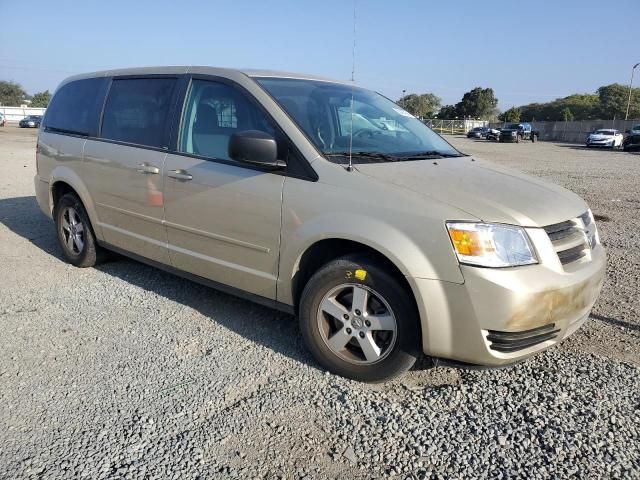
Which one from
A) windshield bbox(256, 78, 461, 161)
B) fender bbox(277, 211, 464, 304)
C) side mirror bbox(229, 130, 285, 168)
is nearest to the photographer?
fender bbox(277, 211, 464, 304)

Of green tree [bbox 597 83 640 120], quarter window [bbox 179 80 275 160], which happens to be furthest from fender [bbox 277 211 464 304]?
green tree [bbox 597 83 640 120]

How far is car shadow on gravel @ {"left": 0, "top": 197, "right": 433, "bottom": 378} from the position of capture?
11.7ft

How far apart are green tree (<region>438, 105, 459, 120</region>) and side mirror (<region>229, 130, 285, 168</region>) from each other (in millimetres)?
96391

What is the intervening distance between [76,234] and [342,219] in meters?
3.36

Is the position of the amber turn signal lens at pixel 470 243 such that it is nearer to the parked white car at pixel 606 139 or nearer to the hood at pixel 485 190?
the hood at pixel 485 190

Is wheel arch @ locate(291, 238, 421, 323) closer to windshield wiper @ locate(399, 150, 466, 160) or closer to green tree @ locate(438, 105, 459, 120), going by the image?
windshield wiper @ locate(399, 150, 466, 160)

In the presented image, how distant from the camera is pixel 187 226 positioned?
383cm

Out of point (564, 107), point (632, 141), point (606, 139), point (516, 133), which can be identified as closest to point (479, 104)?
point (564, 107)

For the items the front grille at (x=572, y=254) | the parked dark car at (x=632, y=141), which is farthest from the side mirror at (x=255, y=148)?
the parked dark car at (x=632, y=141)

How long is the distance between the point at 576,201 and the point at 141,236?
3.28 m

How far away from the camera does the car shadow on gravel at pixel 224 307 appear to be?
3.57m

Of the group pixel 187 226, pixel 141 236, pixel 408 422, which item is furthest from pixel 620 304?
pixel 141 236

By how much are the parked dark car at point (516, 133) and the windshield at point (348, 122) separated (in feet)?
152

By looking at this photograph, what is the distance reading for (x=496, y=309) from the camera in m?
2.62
